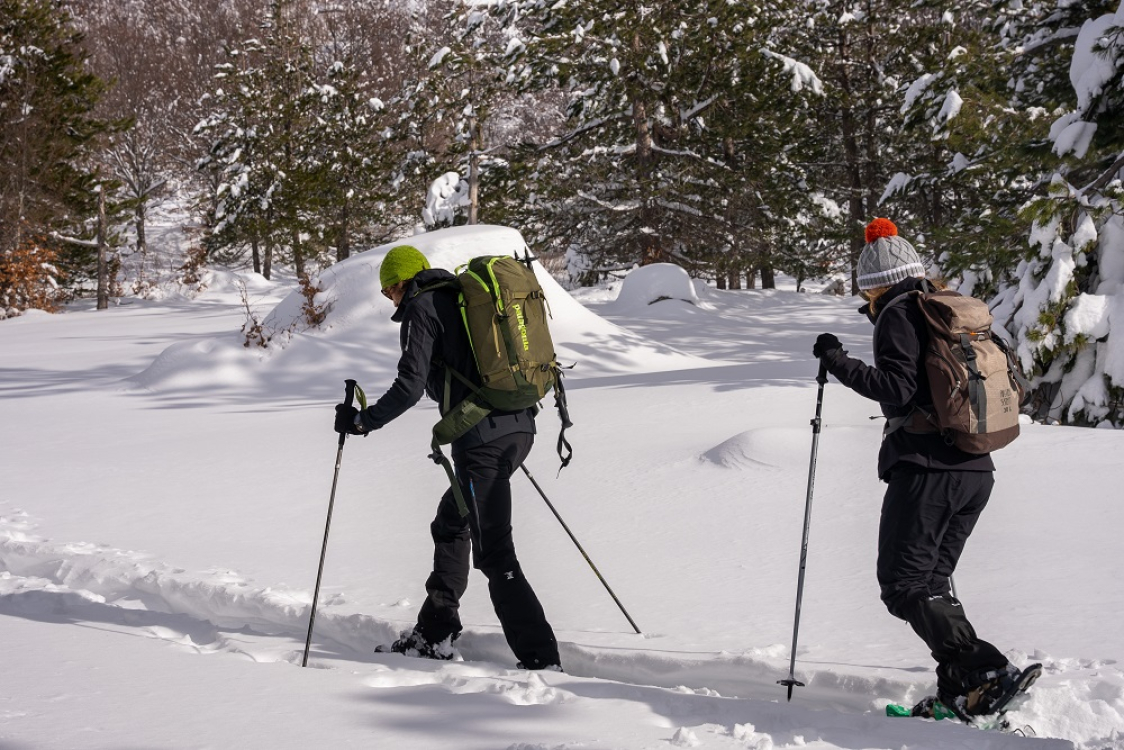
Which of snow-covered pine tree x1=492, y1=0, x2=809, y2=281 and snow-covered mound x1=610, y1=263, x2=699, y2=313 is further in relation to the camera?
snow-covered pine tree x1=492, y1=0, x2=809, y2=281

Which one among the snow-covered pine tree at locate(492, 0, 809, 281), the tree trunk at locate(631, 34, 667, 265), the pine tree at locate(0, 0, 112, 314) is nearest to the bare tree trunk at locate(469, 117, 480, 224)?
the snow-covered pine tree at locate(492, 0, 809, 281)

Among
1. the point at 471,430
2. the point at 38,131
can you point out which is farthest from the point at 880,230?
the point at 38,131

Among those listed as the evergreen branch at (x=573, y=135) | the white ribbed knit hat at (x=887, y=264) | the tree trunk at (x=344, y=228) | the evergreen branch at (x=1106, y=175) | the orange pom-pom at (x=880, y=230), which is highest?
the evergreen branch at (x=573, y=135)

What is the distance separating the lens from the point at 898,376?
303 centimetres

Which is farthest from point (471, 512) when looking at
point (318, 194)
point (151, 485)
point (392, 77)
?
point (392, 77)

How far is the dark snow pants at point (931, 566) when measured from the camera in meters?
3.07

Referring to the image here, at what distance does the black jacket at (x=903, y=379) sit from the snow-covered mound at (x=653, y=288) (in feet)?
53.8

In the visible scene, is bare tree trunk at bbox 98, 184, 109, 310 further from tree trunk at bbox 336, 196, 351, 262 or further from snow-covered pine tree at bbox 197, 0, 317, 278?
tree trunk at bbox 336, 196, 351, 262

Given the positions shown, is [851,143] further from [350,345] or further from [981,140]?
[350,345]

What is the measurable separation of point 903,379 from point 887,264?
45cm

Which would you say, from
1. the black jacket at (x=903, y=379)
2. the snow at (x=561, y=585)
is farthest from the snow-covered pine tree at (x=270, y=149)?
the black jacket at (x=903, y=379)

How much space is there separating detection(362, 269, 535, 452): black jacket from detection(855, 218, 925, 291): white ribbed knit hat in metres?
1.41

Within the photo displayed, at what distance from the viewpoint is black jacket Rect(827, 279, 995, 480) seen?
3.04m

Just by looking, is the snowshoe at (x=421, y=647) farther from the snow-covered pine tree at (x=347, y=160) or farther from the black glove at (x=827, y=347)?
the snow-covered pine tree at (x=347, y=160)
